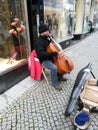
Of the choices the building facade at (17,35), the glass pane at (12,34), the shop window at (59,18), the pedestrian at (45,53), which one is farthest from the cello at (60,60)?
the shop window at (59,18)

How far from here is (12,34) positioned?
356 centimetres

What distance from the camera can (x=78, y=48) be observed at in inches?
241

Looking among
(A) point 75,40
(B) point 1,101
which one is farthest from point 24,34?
(A) point 75,40

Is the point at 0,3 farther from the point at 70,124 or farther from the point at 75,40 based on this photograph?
the point at 75,40

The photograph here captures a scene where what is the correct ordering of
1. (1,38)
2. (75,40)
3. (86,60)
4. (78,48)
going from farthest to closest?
(75,40) → (78,48) → (86,60) → (1,38)

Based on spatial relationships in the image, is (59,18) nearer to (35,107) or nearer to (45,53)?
(45,53)

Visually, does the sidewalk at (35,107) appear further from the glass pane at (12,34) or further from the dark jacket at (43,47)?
the dark jacket at (43,47)

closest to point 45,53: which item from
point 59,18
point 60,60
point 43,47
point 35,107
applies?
point 43,47

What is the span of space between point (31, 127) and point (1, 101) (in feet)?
3.12

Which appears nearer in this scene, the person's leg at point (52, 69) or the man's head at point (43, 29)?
the man's head at point (43, 29)

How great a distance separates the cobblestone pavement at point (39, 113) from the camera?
2240 mm

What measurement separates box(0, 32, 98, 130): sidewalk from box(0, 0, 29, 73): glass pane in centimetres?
62

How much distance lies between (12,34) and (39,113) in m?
2.08

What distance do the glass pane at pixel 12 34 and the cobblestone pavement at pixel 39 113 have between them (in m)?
0.92
